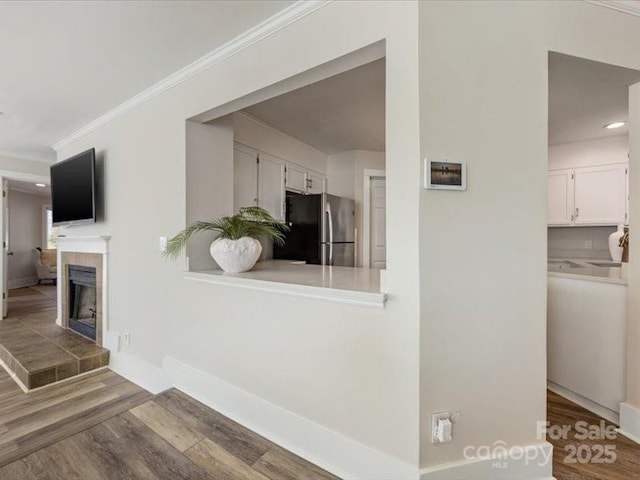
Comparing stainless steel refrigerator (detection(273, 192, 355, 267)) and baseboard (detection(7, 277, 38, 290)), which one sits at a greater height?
stainless steel refrigerator (detection(273, 192, 355, 267))

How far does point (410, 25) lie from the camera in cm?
133

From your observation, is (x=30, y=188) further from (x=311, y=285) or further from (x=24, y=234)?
(x=311, y=285)

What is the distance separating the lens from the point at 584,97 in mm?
2293

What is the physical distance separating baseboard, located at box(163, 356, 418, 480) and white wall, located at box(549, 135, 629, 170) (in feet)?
12.9

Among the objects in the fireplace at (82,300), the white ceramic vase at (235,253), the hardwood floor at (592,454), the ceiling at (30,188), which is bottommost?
the hardwood floor at (592,454)

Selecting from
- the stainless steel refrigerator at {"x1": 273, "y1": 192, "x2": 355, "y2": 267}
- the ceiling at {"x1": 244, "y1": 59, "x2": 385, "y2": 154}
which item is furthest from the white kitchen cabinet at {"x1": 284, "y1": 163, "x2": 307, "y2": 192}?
the ceiling at {"x1": 244, "y1": 59, "x2": 385, "y2": 154}

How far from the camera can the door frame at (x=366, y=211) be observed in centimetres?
445

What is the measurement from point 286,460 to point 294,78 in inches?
83.1

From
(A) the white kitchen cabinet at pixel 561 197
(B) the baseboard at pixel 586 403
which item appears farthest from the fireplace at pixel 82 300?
(A) the white kitchen cabinet at pixel 561 197

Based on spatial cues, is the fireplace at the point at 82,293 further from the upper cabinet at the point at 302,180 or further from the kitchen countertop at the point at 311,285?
the upper cabinet at the point at 302,180

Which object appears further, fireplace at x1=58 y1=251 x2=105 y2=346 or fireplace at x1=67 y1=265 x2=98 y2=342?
fireplace at x1=67 y1=265 x2=98 y2=342

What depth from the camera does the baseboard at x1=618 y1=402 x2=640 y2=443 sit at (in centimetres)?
176

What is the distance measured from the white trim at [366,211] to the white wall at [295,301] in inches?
96.3

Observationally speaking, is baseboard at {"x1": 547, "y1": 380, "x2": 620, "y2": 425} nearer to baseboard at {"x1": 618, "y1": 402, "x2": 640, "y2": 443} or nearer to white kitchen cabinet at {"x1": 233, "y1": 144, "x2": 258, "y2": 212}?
baseboard at {"x1": 618, "y1": 402, "x2": 640, "y2": 443}
